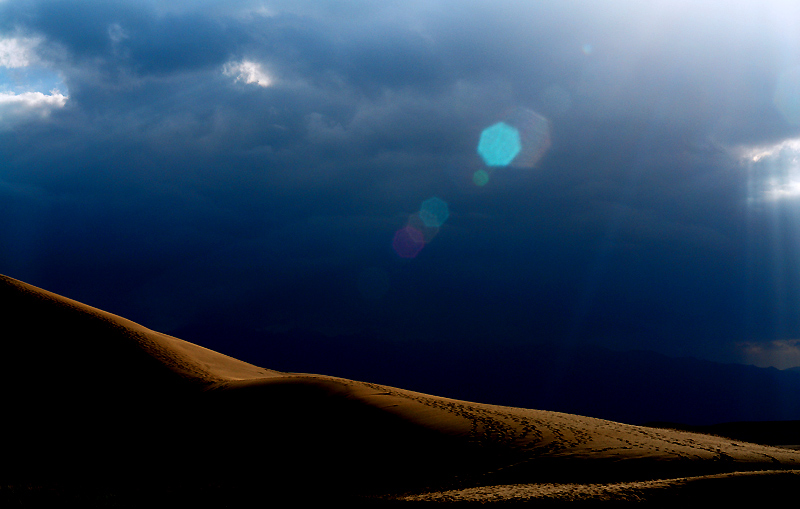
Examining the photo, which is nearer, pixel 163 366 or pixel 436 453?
pixel 436 453

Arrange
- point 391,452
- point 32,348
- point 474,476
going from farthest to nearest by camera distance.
A: point 32,348 < point 391,452 < point 474,476

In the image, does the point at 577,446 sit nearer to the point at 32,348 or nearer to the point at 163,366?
the point at 163,366

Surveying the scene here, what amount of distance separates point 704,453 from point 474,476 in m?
7.19

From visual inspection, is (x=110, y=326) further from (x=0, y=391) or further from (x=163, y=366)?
(x=0, y=391)

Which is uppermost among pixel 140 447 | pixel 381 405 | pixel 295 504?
pixel 381 405

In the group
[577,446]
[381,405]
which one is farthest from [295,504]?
[577,446]

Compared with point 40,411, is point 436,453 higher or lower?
higher

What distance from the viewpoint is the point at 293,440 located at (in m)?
16.2

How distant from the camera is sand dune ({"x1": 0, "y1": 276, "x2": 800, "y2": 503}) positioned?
12.5m

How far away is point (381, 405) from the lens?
1805cm

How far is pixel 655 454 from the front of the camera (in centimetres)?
1379

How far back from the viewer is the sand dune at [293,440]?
12.5 meters

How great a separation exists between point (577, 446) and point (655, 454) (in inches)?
82.3

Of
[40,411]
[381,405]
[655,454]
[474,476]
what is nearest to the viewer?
[474,476]
